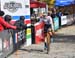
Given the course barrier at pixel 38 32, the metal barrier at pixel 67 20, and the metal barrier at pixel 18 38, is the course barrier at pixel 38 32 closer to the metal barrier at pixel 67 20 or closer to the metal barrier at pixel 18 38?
the metal barrier at pixel 18 38

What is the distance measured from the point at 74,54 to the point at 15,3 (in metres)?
5.10

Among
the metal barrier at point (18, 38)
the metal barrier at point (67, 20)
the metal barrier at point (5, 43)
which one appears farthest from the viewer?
the metal barrier at point (67, 20)

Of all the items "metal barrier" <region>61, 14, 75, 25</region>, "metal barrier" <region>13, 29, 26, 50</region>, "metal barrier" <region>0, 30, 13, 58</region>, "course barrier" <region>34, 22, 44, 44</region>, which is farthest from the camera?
"metal barrier" <region>61, 14, 75, 25</region>

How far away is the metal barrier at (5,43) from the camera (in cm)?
1198

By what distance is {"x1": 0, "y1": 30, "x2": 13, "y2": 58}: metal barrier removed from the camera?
39.3ft

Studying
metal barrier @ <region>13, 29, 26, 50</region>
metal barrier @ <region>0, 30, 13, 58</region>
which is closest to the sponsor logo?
metal barrier @ <region>13, 29, 26, 50</region>

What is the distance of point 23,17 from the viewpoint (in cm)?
1673

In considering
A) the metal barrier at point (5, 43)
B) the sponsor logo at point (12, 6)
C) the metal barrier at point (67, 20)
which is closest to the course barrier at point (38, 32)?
the sponsor logo at point (12, 6)

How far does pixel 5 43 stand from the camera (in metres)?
12.5

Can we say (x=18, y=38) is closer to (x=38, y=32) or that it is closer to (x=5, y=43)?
(x=5, y=43)

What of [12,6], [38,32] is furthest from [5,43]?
[38,32]

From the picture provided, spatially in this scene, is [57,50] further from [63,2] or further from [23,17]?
[63,2]

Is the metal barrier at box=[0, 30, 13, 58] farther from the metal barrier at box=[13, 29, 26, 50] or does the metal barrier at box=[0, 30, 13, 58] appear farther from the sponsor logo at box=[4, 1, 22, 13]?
the sponsor logo at box=[4, 1, 22, 13]

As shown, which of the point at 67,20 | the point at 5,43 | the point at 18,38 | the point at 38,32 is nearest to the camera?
the point at 5,43
